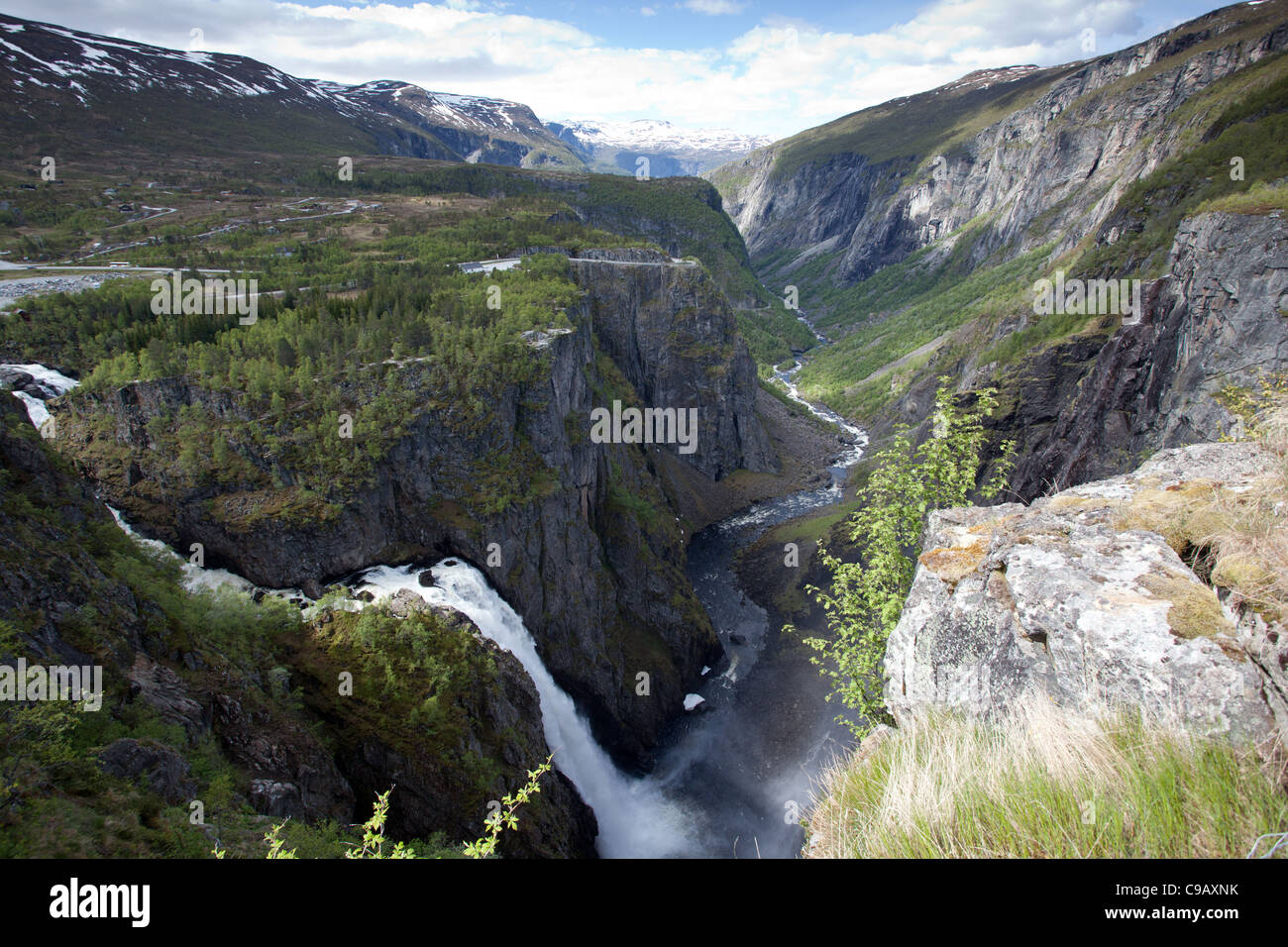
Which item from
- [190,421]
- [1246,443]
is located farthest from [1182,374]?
[190,421]

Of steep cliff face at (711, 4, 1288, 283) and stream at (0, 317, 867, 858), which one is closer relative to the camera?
stream at (0, 317, 867, 858)

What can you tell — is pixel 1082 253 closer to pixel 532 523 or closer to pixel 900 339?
pixel 900 339

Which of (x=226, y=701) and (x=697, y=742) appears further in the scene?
(x=697, y=742)

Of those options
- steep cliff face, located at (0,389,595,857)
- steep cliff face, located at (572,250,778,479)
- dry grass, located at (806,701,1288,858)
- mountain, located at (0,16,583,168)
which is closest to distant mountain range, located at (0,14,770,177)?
mountain, located at (0,16,583,168)

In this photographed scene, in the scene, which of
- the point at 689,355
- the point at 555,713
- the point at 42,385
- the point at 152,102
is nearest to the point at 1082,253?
the point at 689,355

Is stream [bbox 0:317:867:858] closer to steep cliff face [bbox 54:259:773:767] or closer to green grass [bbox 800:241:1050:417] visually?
steep cliff face [bbox 54:259:773:767]

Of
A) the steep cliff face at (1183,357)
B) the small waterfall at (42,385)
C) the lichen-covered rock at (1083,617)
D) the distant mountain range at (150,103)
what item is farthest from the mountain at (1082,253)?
the distant mountain range at (150,103)
